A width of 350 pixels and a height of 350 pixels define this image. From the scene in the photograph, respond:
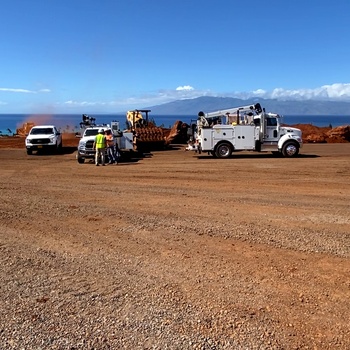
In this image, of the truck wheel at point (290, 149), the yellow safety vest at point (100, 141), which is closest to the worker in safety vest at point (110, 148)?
the yellow safety vest at point (100, 141)

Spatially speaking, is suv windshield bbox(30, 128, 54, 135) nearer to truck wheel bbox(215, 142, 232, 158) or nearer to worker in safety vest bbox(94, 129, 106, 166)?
worker in safety vest bbox(94, 129, 106, 166)

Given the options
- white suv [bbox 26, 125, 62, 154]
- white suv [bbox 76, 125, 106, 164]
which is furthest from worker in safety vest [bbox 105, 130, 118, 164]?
white suv [bbox 26, 125, 62, 154]

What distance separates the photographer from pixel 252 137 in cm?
2591

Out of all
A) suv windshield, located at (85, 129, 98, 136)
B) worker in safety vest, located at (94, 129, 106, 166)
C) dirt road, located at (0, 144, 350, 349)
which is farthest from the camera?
suv windshield, located at (85, 129, 98, 136)

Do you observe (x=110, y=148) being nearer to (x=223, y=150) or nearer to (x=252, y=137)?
(x=223, y=150)

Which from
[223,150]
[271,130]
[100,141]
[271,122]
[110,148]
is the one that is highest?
[271,122]

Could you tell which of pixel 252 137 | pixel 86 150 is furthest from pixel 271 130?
pixel 86 150

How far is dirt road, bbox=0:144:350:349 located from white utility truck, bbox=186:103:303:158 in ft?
40.2

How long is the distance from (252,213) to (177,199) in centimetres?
261

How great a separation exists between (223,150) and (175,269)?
19523 mm

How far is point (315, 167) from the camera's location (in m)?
20.4

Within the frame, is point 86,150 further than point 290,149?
No

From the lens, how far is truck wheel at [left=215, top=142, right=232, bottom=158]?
25.9 metres

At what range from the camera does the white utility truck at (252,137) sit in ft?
84.8
